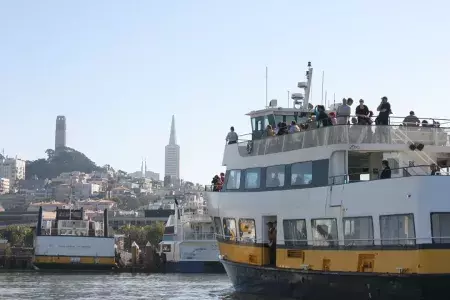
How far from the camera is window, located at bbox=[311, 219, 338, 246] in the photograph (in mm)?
23703

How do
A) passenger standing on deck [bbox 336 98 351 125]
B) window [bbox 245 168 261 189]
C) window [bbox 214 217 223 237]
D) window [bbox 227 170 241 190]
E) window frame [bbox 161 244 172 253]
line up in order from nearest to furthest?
passenger standing on deck [bbox 336 98 351 125] < window [bbox 245 168 261 189] < window [bbox 227 170 241 190] < window [bbox 214 217 223 237] < window frame [bbox 161 244 172 253]

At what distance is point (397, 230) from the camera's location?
70.3 feet

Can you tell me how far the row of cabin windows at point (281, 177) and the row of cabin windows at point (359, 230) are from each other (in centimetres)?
117

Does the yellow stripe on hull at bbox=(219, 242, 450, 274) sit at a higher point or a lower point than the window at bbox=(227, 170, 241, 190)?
lower

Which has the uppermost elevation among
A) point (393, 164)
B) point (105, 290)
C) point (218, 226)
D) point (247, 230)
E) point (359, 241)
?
point (393, 164)

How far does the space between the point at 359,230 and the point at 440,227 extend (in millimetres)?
2693

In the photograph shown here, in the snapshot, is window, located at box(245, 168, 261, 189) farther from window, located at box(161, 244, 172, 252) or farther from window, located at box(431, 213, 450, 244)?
window, located at box(161, 244, 172, 252)

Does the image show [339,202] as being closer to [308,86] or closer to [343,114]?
[343,114]

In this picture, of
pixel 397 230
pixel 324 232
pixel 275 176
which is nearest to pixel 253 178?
pixel 275 176

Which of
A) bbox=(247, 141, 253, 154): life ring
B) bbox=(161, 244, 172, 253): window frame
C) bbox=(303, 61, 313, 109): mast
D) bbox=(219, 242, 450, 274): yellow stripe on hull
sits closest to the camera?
bbox=(219, 242, 450, 274): yellow stripe on hull

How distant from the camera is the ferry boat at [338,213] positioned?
20672mm

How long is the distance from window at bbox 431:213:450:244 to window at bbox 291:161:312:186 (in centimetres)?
528

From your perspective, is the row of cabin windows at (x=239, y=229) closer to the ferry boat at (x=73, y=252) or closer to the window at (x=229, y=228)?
the window at (x=229, y=228)

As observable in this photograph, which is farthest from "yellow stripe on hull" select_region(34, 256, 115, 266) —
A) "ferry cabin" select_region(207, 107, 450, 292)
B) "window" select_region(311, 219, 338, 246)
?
"window" select_region(311, 219, 338, 246)
